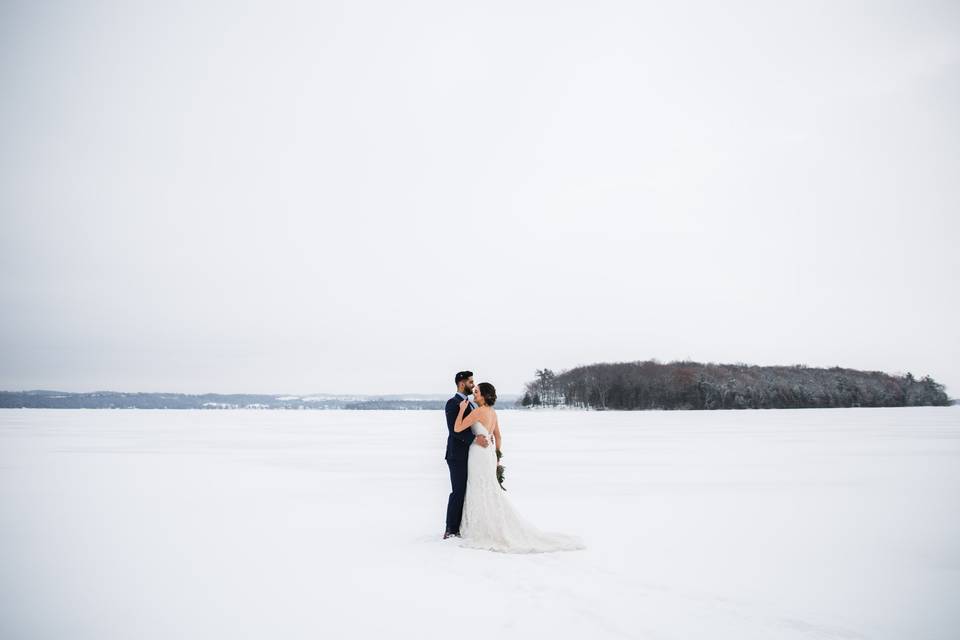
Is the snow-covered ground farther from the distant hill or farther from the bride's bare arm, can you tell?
the distant hill

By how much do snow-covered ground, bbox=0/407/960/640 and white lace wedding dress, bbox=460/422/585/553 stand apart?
0.80 feet

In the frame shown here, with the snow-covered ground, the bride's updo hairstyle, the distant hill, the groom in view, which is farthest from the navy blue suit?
the distant hill

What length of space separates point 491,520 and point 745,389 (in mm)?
90775

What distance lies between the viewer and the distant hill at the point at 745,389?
291 ft

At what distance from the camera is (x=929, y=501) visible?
938cm

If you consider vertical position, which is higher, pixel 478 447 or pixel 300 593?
pixel 478 447

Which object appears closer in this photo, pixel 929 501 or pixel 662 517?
pixel 662 517

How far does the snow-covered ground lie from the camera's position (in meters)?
4.49

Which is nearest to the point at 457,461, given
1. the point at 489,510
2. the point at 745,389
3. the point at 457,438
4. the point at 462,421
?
the point at 457,438

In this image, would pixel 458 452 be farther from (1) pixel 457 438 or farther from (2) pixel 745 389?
(2) pixel 745 389

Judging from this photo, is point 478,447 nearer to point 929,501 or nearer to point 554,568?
point 554,568

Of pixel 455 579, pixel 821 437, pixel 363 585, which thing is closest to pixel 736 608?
pixel 455 579

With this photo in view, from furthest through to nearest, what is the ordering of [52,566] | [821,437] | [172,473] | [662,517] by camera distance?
[821,437], [172,473], [662,517], [52,566]

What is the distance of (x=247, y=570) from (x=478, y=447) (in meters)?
2.66
